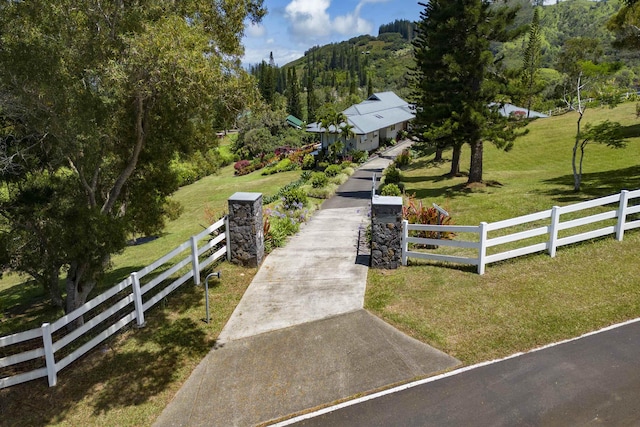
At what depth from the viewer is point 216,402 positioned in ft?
22.6

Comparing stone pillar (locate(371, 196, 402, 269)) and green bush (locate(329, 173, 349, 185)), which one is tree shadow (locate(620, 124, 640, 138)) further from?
stone pillar (locate(371, 196, 402, 269))

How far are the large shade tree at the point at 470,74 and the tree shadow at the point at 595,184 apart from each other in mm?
3285

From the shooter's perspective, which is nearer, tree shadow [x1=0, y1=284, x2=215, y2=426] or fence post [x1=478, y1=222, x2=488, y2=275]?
tree shadow [x1=0, y1=284, x2=215, y2=426]

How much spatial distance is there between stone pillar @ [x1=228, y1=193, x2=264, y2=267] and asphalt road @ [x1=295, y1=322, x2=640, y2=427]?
20.7 ft

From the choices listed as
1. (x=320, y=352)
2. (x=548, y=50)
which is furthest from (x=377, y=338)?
(x=548, y=50)

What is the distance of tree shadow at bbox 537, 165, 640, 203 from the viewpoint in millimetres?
17255

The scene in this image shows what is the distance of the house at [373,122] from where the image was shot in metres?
43.2

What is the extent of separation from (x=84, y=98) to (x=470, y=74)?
18952 millimetres

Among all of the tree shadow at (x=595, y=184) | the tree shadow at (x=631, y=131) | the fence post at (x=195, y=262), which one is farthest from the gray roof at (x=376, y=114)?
the fence post at (x=195, y=262)

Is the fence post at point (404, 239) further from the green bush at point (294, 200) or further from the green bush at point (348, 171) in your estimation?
the green bush at point (348, 171)

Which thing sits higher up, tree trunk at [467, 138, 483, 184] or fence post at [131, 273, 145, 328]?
tree trunk at [467, 138, 483, 184]

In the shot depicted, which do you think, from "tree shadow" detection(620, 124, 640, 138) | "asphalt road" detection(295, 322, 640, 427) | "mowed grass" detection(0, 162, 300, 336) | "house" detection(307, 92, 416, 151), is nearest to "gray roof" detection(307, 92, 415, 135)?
"house" detection(307, 92, 416, 151)

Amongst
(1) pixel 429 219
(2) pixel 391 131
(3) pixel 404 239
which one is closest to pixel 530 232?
(3) pixel 404 239

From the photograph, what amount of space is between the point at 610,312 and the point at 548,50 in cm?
20632
